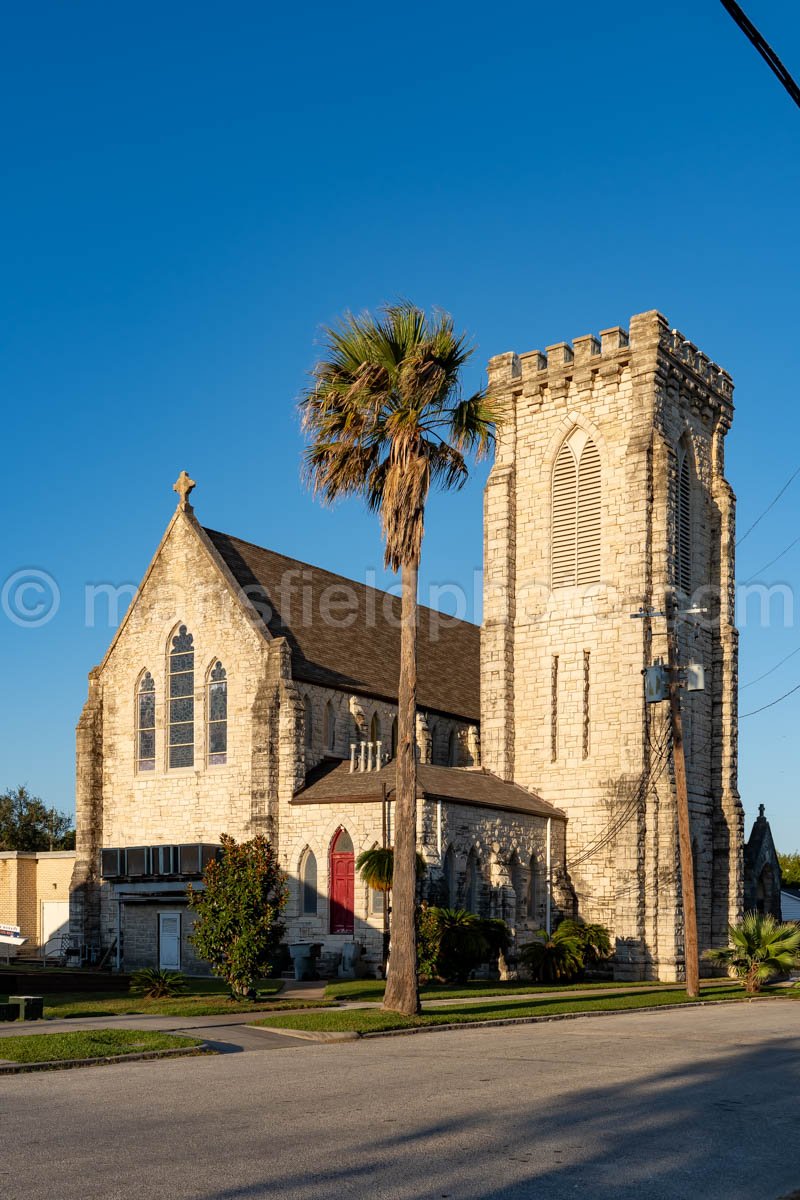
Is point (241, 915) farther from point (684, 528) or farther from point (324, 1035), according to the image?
point (684, 528)

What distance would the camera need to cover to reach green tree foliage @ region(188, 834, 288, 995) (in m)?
26.0

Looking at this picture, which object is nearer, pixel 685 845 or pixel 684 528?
pixel 685 845

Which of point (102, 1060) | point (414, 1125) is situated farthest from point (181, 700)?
point (414, 1125)

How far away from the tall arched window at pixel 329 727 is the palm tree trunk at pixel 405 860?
52.8ft

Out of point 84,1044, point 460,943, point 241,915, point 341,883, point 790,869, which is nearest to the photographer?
point 84,1044

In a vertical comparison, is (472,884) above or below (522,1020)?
above

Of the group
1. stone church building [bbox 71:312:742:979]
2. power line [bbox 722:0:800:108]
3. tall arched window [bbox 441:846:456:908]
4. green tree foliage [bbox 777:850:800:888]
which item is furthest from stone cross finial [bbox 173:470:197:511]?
green tree foliage [bbox 777:850:800:888]

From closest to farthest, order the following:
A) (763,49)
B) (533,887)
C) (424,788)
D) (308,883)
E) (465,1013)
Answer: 1. (763,49)
2. (465,1013)
3. (424,788)
4. (308,883)
5. (533,887)

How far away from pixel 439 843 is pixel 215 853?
23.9ft

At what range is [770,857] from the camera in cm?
4962

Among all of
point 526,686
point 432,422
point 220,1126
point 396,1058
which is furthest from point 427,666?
point 220,1126

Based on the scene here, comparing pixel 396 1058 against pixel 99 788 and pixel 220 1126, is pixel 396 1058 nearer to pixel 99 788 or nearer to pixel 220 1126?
pixel 220 1126

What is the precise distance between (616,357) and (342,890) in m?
20.2

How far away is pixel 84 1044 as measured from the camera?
1798cm
